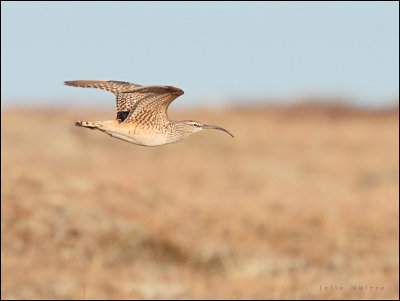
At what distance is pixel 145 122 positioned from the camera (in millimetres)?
6820

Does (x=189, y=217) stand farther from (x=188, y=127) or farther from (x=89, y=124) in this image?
(x=89, y=124)

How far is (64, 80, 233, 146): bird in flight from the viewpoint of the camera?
21.3ft

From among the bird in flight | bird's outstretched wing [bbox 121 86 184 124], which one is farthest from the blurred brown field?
bird's outstretched wing [bbox 121 86 184 124]

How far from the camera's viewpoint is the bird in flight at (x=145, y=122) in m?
6.50

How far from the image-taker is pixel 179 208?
18.1 m

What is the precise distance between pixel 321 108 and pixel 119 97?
24.6m

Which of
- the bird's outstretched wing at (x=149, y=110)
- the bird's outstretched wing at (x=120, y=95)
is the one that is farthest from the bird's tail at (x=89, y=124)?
the bird's outstretched wing at (x=120, y=95)

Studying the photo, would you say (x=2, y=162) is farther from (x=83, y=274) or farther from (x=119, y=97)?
(x=119, y=97)

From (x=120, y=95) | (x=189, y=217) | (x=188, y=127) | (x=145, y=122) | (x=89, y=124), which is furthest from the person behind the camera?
(x=189, y=217)

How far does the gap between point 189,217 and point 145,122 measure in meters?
11.1

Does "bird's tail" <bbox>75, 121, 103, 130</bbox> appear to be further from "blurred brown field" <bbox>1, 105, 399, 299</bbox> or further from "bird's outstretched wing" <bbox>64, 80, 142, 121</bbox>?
"blurred brown field" <bbox>1, 105, 399, 299</bbox>

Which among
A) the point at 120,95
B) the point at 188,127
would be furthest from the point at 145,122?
the point at 120,95

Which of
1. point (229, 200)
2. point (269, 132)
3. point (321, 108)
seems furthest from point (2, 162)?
point (321, 108)

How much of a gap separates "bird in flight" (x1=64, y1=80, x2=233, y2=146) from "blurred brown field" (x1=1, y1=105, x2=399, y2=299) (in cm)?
618
